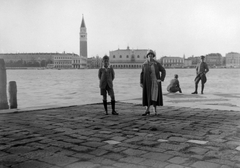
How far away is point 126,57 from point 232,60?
6483 cm

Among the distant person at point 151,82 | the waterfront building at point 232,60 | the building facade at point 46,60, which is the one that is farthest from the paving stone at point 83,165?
the waterfront building at point 232,60

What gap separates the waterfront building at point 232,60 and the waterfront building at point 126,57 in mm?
52492

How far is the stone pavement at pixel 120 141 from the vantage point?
3.30 metres

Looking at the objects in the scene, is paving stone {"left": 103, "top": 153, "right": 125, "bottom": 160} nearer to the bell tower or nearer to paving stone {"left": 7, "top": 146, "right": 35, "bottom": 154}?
paving stone {"left": 7, "top": 146, "right": 35, "bottom": 154}

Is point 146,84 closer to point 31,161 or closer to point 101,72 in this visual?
point 101,72

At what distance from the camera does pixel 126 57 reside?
150875mm

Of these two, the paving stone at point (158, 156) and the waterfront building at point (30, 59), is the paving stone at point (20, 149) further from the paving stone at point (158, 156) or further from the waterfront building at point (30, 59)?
the waterfront building at point (30, 59)

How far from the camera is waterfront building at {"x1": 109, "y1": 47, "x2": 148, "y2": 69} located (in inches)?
5851

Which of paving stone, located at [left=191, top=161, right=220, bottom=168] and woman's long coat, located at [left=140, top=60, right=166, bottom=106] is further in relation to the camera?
woman's long coat, located at [left=140, top=60, right=166, bottom=106]

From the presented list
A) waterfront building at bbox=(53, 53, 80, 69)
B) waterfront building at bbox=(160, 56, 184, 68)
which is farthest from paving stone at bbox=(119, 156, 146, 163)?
waterfront building at bbox=(160, 56, 184, 68)

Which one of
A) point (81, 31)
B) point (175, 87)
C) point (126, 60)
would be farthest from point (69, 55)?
point (175, 87)

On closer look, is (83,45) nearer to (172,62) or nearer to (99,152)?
(172,62)

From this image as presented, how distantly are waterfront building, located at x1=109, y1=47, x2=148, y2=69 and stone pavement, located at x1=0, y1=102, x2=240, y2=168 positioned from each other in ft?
467

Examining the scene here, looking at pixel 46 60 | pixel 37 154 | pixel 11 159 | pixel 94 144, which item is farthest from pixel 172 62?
pixel 11 159
